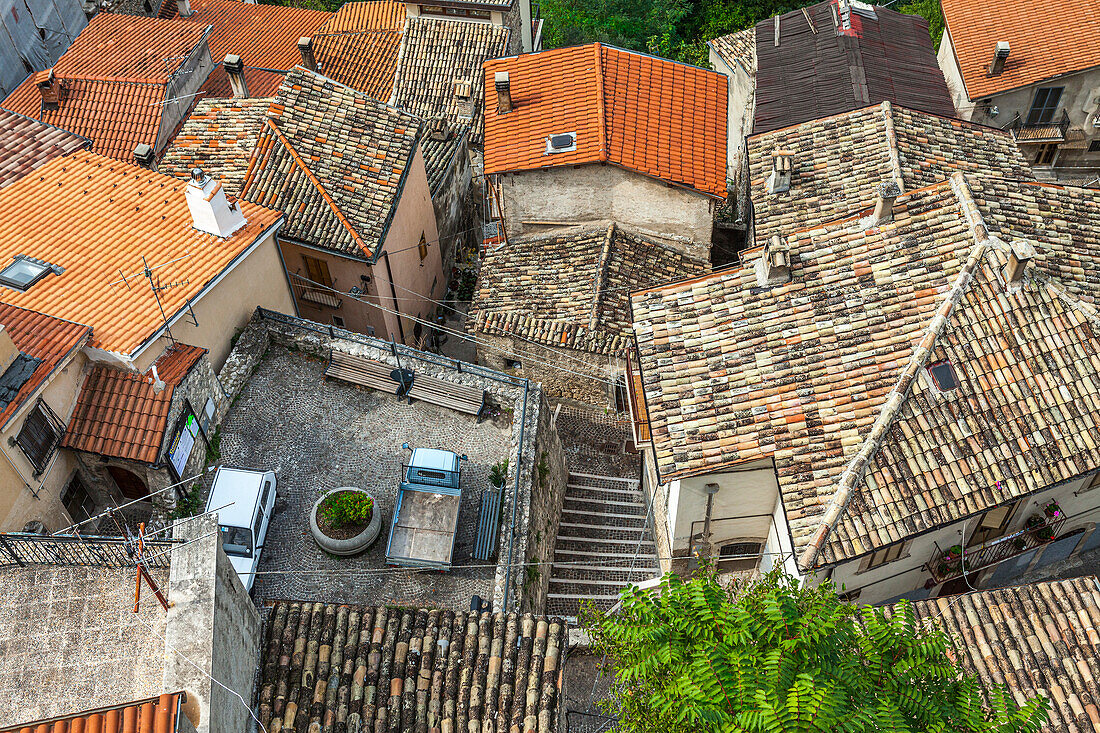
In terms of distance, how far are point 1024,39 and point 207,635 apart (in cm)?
4230

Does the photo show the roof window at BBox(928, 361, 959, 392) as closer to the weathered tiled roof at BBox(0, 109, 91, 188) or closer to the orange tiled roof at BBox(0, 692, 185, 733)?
the orange tiled roof at BBox(0, 692, 185, 733)

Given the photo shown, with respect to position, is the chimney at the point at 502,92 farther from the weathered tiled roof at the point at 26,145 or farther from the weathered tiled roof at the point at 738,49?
the weathered tiled roof at the point at 26,145

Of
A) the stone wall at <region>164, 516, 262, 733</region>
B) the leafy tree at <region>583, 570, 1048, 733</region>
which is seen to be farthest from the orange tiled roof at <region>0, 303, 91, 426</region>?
the leafy tree at <region>583, 570, 1048, 733</region>

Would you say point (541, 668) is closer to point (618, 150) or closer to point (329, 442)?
point (329, 442)

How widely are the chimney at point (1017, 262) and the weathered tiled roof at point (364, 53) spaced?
108 ft

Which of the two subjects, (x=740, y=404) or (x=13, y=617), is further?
(x=740, y=404)

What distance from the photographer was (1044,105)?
39.9m

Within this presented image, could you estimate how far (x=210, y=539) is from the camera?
46.3 ft

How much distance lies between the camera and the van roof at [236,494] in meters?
20.9

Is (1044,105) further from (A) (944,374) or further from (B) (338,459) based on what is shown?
(B) (338,459)

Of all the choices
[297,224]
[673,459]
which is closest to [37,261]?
[297,224]

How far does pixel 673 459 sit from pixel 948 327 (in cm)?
695

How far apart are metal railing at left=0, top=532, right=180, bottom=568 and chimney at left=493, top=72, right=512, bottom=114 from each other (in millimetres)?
23269

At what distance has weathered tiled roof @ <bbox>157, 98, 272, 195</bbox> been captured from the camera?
31.7 m
